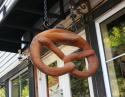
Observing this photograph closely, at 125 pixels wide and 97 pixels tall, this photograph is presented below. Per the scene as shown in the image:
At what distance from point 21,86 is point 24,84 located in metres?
0.20

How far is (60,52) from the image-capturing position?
8.13 feet

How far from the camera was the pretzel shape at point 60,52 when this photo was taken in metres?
2.31

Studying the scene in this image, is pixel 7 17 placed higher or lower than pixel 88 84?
higher

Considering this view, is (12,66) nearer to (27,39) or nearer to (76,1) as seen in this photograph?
(27,39)

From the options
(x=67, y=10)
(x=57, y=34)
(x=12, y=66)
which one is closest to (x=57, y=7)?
(x=67, y=10)

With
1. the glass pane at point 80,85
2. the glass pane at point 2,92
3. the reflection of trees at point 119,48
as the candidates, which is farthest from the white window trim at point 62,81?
the glass pane at point 2,92

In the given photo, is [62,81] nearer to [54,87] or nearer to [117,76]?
[54,87]

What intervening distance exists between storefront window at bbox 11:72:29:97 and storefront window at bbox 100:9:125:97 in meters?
2.97

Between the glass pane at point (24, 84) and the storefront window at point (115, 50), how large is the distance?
117 inches

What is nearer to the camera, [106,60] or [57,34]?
[57,34]

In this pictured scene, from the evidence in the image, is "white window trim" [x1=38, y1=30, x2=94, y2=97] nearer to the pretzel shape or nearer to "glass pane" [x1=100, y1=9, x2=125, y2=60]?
"glass pane" [x1=100, y1=9, x2=125, y2=60]

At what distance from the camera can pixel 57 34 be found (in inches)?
98.3

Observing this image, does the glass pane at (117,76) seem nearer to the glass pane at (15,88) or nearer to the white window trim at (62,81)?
the white window trim at (62,81)

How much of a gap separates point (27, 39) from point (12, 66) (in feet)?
5.91
